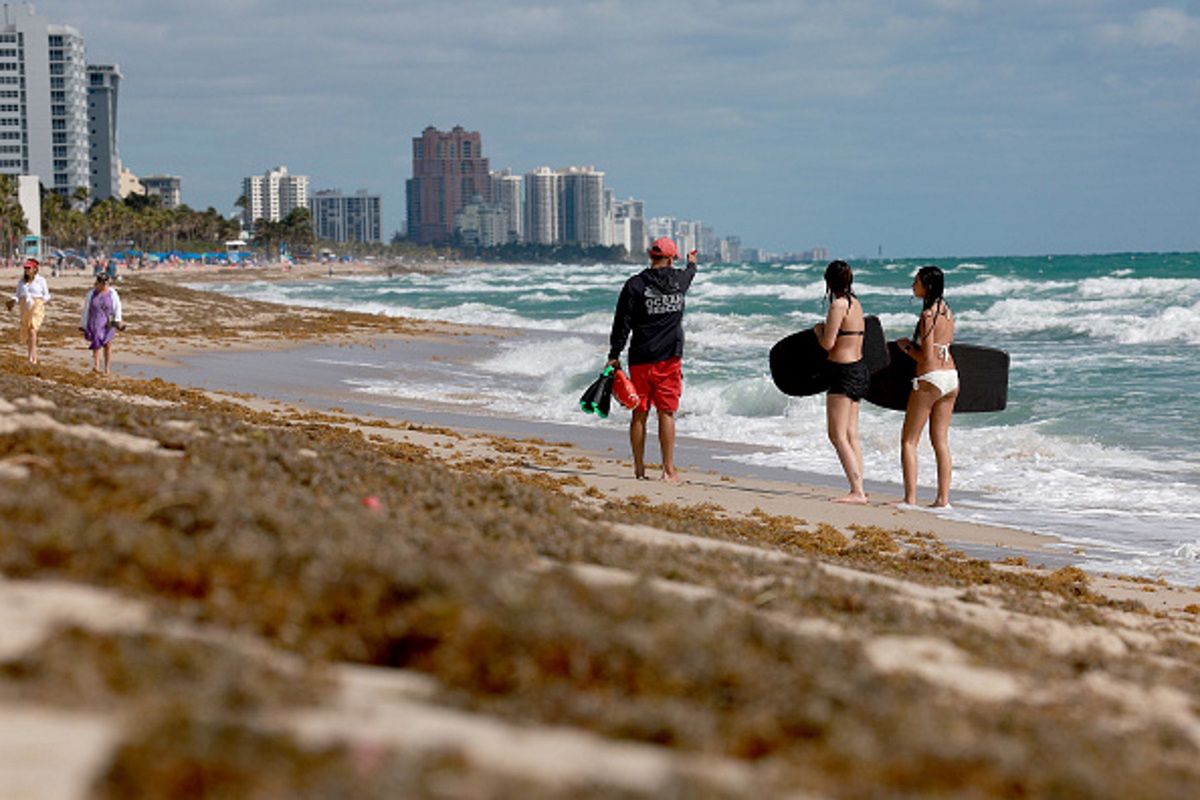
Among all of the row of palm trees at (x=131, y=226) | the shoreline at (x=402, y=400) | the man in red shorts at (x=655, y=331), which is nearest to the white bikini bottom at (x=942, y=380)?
the shoreline at (x=402, y=400)

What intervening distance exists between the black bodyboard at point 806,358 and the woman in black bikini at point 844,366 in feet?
1.06

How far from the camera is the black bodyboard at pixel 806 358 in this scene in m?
10.4

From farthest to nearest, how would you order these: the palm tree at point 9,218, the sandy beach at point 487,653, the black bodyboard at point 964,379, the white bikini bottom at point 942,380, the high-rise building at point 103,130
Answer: the high-rise building at point 103,130 < the palm tree at point 9,218 < the black bodyboard at point 964,379 < the white bikini bottom at point 942,380 < the sandy beach at point 487,653

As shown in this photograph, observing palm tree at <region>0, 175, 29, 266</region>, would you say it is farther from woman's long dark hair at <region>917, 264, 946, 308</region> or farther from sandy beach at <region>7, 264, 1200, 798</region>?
sandy beach at <region>7, 264, 1200, 798</region>

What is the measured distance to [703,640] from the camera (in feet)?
12.3

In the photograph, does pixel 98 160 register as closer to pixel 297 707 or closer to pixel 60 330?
pixel 60 330

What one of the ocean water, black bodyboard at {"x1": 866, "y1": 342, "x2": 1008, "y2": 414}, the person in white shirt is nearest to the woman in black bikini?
black bodyboard at {"x1": 866, "y1": 342, "x2": 1008, "y2": 414}

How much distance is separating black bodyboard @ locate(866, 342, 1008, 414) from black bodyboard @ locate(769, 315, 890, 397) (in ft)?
0.46

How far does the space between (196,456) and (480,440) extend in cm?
670

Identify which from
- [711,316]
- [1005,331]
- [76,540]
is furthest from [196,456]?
[711,316]

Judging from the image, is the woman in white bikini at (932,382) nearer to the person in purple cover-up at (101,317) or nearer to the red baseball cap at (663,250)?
the red baseball cap at (663,250)

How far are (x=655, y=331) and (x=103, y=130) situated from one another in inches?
7591

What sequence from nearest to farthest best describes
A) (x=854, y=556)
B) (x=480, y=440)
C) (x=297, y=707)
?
(x=297, y=707)
(x=854, y=556)
(x=480, y=440)

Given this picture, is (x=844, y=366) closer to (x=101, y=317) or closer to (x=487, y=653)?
(x=487, y=653)
